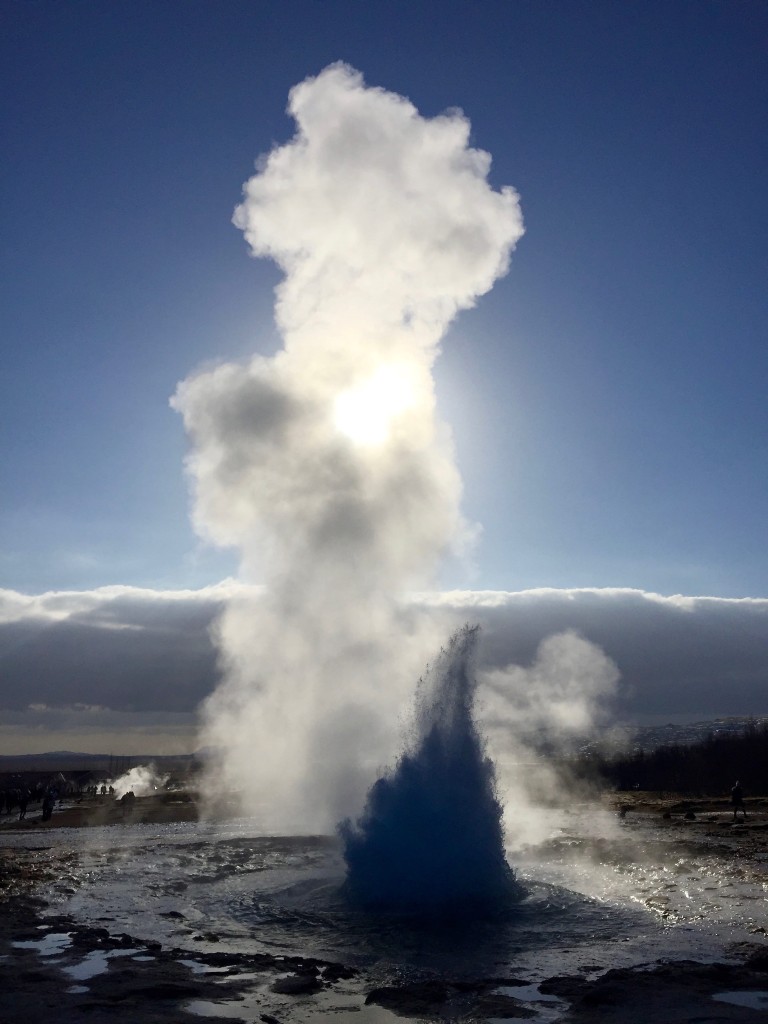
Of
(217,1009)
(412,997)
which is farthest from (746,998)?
(217,1009)

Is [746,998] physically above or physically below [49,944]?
above

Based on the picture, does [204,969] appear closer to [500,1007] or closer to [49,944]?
[49,944]

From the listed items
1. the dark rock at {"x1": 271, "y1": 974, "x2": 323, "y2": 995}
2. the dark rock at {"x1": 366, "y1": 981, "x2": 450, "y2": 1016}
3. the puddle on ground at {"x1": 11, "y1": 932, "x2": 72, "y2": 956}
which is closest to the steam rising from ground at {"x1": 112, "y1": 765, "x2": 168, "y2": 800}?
the puddle on ground at {"x1": 11, "y1": 932, "x2": 72, "y2": 956}

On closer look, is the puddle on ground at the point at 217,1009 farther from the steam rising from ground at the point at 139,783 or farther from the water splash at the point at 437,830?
the steam rising from ground at the point at 139,783

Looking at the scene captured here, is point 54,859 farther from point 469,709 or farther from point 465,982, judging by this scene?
point 465,982

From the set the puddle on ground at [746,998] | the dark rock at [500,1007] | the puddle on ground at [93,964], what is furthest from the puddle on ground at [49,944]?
the puddle on ground at [746,998]

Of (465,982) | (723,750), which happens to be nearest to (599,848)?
(465,982)

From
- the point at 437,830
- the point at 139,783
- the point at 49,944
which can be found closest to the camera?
the point at 49,944
